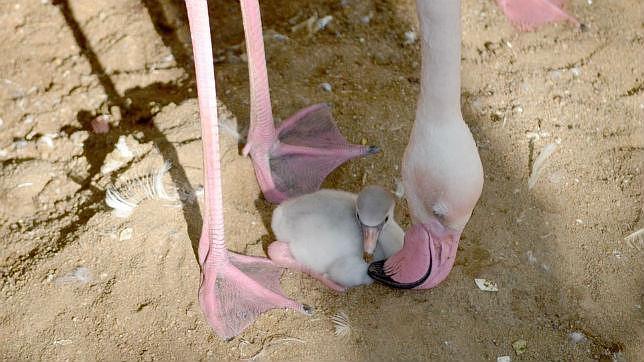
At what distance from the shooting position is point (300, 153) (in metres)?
2.43

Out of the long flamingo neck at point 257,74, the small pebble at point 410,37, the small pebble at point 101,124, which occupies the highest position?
the long flamingo neck at point 257,74

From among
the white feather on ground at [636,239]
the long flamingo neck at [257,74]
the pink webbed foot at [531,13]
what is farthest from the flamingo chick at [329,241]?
the pink webbed foot at [531,13]

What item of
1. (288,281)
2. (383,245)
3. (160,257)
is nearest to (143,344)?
(160,257)

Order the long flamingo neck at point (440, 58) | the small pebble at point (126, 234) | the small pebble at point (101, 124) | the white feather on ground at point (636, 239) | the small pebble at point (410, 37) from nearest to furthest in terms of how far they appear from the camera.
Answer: the long flamingo neck at point (440, 58) < the small pebble at point (126, 234) < the white feather on ground at point (636, 239) < the small pebble at point (101, 124) < the small pebble at point (410, 37)

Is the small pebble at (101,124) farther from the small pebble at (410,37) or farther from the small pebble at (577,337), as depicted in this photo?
the small pebble at (577,337)

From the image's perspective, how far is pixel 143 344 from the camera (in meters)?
2.10

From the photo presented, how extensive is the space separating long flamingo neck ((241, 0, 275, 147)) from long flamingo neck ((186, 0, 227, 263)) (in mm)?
287

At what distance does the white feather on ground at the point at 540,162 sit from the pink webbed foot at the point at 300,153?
19.7 inches

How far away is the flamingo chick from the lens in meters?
2.18

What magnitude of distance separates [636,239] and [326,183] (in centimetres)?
95

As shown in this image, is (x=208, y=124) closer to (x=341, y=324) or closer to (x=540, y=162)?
(x=341, y=324)

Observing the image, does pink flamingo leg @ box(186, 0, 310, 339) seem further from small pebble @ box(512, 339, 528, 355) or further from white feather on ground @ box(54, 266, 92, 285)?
small pebble @ box(512, 339, 528, 355)

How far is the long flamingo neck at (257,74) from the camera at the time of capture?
7.13 ft

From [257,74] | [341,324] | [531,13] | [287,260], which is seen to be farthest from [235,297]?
[531,13]
